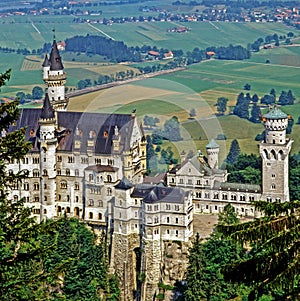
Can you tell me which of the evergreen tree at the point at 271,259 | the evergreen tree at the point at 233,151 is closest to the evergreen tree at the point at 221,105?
the evergreen tree at the point at 233,151

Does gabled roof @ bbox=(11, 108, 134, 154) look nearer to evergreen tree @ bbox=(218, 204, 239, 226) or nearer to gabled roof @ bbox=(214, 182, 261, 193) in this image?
gabled roof @ bbox=(214, 182, 261, 193)

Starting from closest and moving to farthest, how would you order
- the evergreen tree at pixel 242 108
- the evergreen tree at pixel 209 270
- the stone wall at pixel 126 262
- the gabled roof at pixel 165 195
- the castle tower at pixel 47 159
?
the evergreen tree at pixel 209 270, the gabled roof at pixel 165 195, the stone wall at pixel 126 262, the castle tower at pixel 47 159, the evergreen tree at pixel 242 108

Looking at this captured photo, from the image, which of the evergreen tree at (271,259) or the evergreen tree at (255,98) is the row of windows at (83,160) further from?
the evergreen tree at (255,98)

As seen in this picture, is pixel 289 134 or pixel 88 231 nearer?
pixel 88 231

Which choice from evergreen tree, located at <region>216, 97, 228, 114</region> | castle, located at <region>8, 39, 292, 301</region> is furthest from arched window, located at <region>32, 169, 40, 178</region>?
evergreen tree, located at <region>216, 97, 228, 114</region>

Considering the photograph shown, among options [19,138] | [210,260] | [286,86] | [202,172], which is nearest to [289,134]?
[286,86]

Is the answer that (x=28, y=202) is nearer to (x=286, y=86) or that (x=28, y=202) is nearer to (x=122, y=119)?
(x=122, y=119)
